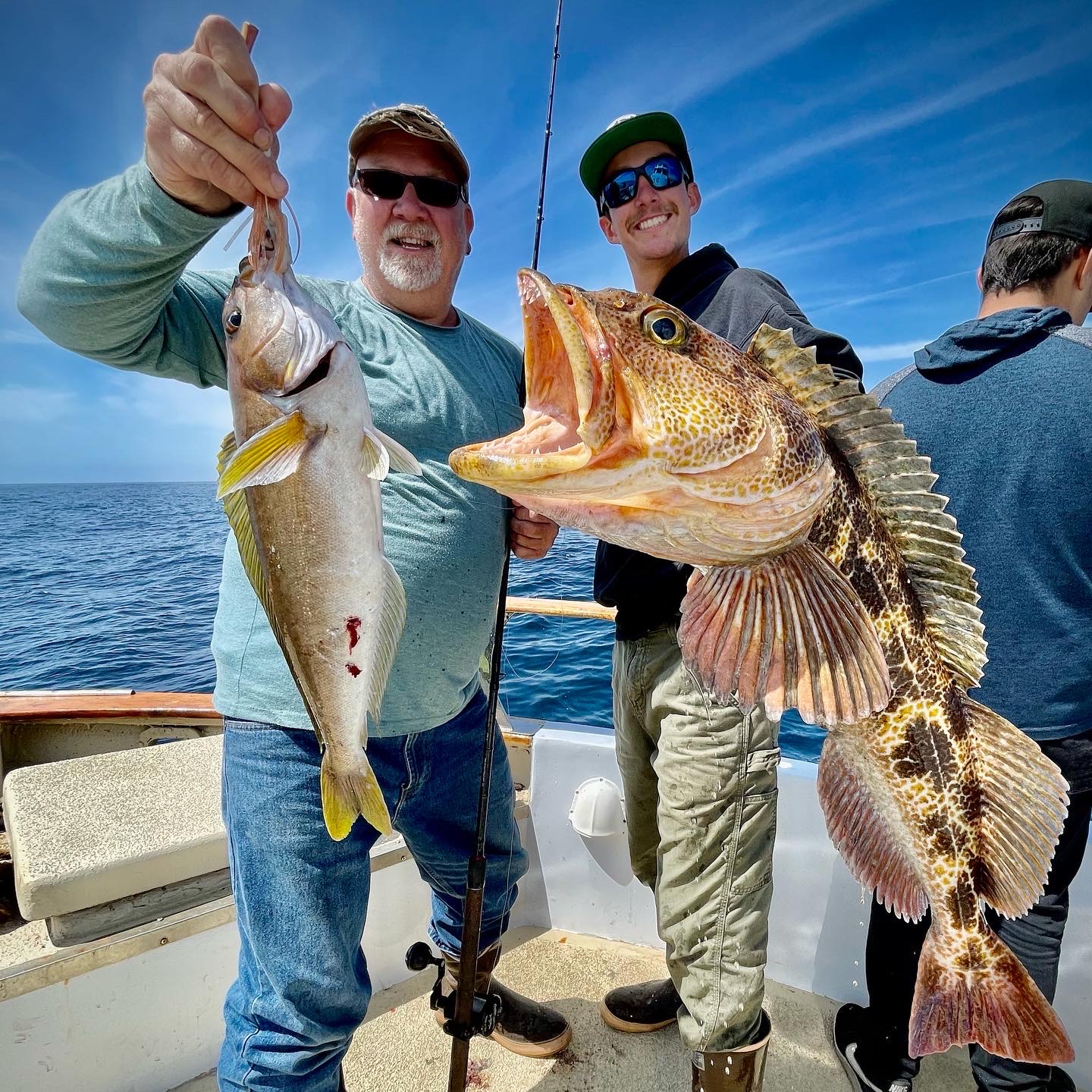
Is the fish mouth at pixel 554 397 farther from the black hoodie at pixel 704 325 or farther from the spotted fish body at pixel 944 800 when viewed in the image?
the black hoodie at pixel 704 325

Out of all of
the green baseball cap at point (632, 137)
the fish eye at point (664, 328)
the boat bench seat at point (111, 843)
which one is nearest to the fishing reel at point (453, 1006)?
the boat bench seat at point (111, 843)

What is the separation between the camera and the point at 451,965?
8.95 feet

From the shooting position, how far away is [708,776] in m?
2.32

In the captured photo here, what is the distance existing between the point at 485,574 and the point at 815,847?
2.15 meters

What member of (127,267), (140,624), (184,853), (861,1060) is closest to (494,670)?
(184,853)

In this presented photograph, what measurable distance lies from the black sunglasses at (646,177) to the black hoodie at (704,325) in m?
0.50

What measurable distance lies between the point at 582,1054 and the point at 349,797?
2093 millimetres

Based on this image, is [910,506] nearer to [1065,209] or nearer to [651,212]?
[1065,209]

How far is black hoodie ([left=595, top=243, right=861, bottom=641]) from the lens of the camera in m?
2.19

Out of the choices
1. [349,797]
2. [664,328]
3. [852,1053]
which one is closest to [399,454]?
[664,328]

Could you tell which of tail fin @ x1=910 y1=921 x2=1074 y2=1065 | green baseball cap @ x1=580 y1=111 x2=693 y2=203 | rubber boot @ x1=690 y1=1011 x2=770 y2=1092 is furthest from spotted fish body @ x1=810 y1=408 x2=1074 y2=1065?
green baseball cap @ x1=580 y1=111 x2=693 y2=203

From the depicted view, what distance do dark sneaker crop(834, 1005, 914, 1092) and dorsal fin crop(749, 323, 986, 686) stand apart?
75.4 inches

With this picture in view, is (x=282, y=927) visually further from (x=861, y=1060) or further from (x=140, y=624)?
(x=140, y=624)

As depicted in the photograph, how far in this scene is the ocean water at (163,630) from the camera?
8570 mm
